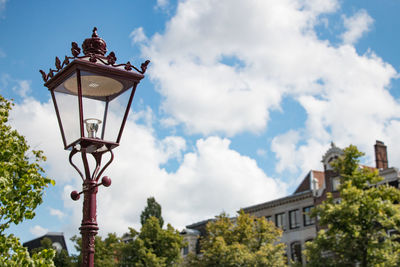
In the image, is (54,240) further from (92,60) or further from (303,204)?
(92,60)

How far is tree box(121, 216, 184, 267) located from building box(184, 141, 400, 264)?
10481 mm

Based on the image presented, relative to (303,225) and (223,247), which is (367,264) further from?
(303,225)

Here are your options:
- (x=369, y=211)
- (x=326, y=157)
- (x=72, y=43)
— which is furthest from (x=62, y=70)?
(x=326, y=157)

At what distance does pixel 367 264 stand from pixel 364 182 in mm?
4850

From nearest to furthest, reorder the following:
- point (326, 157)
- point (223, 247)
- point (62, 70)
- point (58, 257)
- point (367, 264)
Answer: point (62, 70) < point (367, 264) < point (223, 247) < point (326, 157) < point (58, 257)

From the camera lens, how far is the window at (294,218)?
2183 inches

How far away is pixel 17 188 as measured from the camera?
550 inches

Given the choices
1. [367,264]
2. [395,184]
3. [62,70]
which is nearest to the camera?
[62,70]

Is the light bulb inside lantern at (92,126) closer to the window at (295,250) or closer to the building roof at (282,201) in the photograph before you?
the building roof at (282,201)

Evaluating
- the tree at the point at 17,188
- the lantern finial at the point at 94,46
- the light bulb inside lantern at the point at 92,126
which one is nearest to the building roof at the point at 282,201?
the tree at the point at 17,188

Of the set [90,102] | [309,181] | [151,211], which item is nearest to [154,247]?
[151,211]

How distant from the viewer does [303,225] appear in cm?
5434

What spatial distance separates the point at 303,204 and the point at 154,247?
16.1 m

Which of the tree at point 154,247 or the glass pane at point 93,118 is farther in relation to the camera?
the tree at point 154,247
